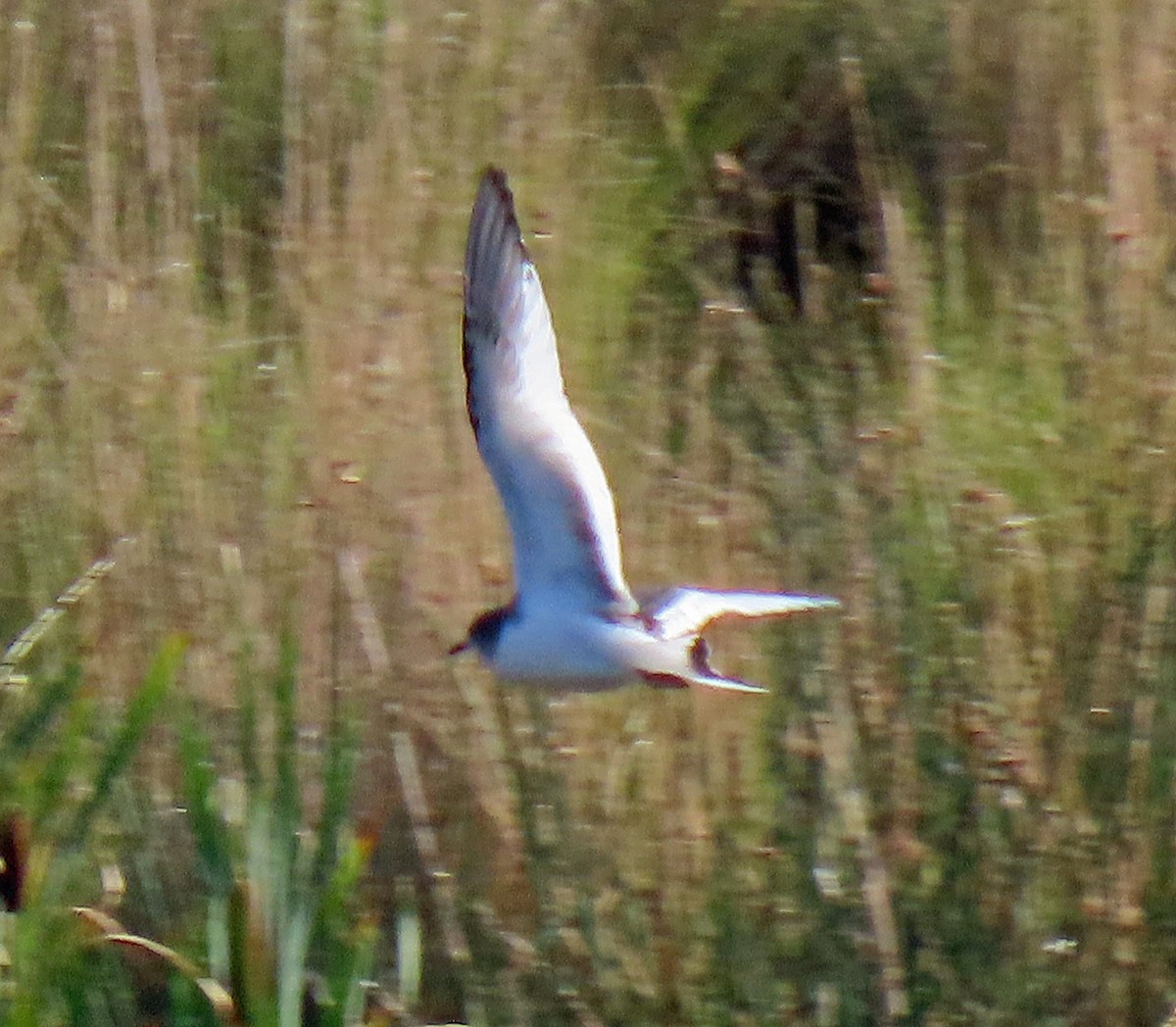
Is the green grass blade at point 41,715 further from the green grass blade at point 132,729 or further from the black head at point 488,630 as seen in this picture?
the black head at point 488,630

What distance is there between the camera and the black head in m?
2.93

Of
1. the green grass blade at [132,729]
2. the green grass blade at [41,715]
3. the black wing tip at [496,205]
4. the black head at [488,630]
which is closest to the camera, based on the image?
the green grass blade at [132,729]

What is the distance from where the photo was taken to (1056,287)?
11.1 feet

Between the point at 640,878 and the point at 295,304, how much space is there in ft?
4.21

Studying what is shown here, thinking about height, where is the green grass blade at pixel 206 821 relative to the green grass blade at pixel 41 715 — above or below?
below

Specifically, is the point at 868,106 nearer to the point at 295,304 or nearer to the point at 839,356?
the point at 839,356

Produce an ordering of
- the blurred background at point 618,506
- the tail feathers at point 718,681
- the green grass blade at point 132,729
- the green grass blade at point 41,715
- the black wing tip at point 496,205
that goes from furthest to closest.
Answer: the black wing tip at point 496,205 → the blurred background at point 618,506 → the tail feathers at point 718,681 → the green grass blade at point 41,715 → the green grass blade at point 132,729

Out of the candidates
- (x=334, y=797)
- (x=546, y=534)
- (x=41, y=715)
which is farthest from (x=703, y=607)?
(x=41, y=715)

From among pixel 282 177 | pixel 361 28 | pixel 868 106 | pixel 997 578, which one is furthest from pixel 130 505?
pixel 868 106

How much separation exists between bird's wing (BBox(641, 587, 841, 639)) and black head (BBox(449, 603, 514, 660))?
0.19m

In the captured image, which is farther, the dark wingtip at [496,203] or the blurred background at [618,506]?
the dark wingtip at [496,203]

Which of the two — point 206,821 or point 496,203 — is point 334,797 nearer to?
point 206,821

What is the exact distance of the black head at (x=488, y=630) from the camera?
293 cm

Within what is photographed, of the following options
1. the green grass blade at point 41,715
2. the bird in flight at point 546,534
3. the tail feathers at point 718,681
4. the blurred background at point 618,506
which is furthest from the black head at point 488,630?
the green grass blade at point 41,715
